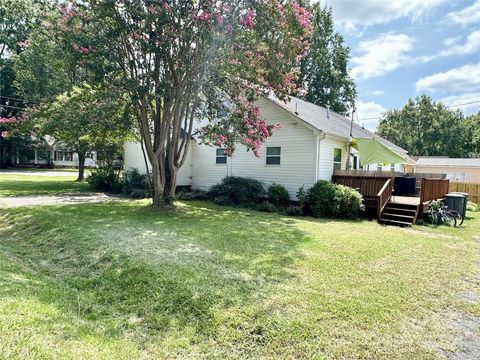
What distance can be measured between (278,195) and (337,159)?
3.53 m

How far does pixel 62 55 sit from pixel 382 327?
38.0 feet

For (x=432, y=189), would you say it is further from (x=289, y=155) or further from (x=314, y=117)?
(x=314, y=117)

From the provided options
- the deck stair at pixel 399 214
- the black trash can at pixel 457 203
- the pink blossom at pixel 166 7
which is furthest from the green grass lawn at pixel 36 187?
the black trash can at pixel 457 203

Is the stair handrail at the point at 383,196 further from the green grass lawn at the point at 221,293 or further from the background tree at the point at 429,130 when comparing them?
the background tree at the point at 429,130

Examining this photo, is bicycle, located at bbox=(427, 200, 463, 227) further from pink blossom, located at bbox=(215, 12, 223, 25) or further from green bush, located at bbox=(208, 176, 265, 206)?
pink blossom, located at bbox=(215, 12, 223, 25)

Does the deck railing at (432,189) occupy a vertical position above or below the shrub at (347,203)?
above

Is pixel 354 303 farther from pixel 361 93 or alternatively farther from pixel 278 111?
pixel 361 93

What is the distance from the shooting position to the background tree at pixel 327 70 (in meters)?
31.8

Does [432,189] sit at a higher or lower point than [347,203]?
higher

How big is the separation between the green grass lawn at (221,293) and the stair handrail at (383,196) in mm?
3155

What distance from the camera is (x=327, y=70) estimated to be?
32.0 meters

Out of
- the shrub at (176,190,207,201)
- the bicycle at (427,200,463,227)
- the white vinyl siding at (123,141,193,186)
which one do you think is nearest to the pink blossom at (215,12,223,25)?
the shrub at (176,190,207,201)

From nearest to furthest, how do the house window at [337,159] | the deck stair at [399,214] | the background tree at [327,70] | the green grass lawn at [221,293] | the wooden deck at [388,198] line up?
1. the green grass lawn at [221,293]
2. the deck stair at [399,214]
3. the wooden deck at [388,198]
4. the house window at [337,159]
5. the background tree at [327,70]

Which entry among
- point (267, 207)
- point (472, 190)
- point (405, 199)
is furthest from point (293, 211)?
point (472, 190)
